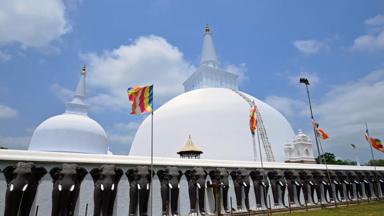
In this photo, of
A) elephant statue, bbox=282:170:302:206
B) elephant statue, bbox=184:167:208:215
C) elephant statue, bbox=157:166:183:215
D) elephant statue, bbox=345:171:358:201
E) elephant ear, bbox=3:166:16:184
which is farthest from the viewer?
elephant statue, bbox=345:171:358:201

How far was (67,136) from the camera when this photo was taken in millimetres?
26672

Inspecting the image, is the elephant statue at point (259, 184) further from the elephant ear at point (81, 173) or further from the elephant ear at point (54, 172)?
the elephant ear at point (54, 172)

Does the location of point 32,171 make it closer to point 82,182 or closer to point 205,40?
point 82,182

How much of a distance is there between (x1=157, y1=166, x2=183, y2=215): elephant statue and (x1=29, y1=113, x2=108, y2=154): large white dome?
14586 mm

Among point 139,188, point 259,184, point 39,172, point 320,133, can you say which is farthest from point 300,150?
point 39,172

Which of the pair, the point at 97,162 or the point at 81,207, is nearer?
the point at 81,207

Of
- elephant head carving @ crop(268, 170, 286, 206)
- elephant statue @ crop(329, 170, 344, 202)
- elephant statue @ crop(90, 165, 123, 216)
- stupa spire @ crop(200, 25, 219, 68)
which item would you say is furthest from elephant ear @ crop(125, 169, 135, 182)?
stupa spire @ crop(200, 25, 219, 68)

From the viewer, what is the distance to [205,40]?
47.2 meters

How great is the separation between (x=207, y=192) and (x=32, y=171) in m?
9.25

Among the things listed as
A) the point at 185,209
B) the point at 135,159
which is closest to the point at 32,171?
the point at 135,159

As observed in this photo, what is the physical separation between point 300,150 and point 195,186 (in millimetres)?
18281

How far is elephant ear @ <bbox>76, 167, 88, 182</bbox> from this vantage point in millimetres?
12999

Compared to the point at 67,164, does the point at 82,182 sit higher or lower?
lower

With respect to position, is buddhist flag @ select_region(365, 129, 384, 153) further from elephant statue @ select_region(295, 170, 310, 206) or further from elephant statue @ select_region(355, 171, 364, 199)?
elephant statue @ select_region(295, 170, 310, 206)
